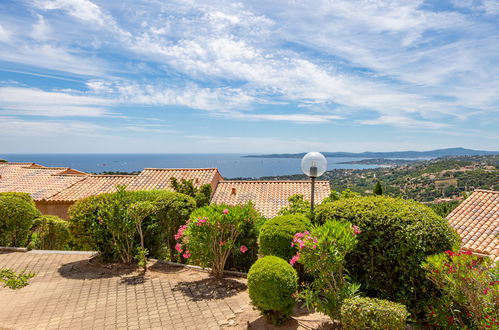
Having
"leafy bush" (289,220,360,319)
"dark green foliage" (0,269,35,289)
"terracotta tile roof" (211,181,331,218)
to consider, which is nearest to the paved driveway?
"dark green foliage" (0,269,35,289)

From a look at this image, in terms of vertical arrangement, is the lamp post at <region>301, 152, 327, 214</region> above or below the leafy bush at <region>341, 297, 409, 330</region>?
above

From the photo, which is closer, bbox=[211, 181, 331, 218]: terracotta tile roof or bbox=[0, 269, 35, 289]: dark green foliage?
bbox=[0, 269, 35, 289]: dark green foliage

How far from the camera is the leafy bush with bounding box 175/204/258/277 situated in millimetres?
6680

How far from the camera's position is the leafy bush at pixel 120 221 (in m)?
7.76

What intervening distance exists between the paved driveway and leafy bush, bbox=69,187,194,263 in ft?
1.87

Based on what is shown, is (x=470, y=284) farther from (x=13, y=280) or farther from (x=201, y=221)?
(x=13, y=280)

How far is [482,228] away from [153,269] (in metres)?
13.5

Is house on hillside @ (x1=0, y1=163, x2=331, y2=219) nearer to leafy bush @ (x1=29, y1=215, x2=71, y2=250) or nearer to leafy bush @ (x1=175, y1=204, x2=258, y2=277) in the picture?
leafy bush @ (x1=29, y1=215, x2=71, y2=250)

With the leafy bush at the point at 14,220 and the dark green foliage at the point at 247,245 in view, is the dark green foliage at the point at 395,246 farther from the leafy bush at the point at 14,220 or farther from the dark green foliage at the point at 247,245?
the leafy bush at the point at 14,220

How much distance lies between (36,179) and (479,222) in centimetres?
2859

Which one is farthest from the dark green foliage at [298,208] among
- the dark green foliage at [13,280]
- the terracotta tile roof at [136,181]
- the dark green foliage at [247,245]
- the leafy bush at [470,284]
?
the terracotta tile roof at [136,181]

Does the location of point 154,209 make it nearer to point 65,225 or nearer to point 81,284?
point 81,284

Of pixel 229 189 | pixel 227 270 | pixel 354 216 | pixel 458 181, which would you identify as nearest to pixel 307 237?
pixel 354 216

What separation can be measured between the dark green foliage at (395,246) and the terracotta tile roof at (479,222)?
8.10 m
